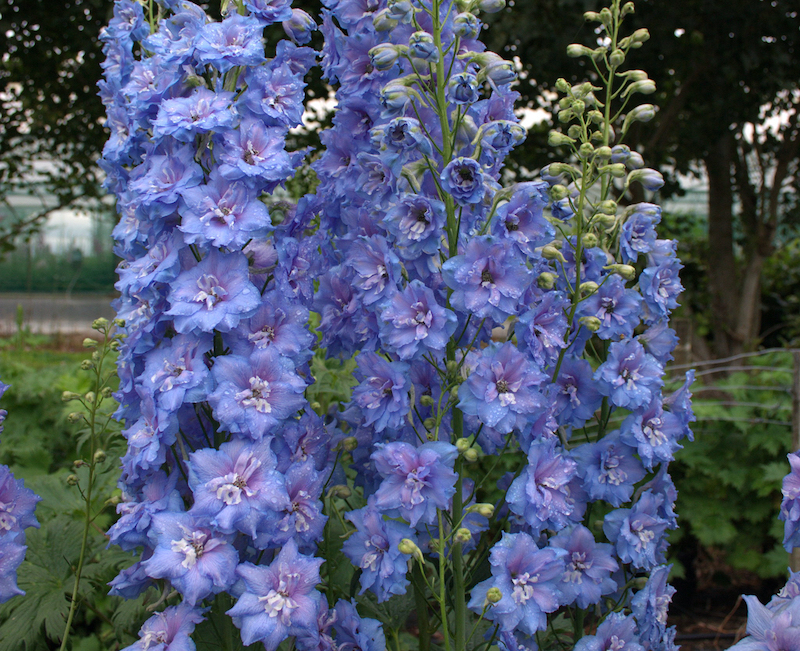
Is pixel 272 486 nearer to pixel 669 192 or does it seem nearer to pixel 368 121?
pixel 368 121

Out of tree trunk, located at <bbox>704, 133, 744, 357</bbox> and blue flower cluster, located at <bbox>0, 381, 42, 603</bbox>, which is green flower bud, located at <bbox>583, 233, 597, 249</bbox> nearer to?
blue flower cluster, located at <bbox>0, 381, 42, 603</bbox>

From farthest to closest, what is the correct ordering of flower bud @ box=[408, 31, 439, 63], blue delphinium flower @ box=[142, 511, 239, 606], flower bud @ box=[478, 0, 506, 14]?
flower bud @ box=[478, 0, 506, 14]
flower bud @ box=[408, 31, 439, 63]
blue delphinium flower @ box=[142, 511, 239, 606]

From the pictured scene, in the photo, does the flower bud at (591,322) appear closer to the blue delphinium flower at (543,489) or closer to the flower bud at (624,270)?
the flower bud at (624,270)

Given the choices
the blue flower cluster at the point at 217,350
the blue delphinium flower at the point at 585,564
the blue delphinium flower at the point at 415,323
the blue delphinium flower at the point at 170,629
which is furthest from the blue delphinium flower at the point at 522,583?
the blue delphinium flower at the point at 170,629

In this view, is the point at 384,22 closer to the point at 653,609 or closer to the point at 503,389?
the point at 503,389

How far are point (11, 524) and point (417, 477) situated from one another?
2.53 ft

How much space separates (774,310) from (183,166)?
9.03 metres

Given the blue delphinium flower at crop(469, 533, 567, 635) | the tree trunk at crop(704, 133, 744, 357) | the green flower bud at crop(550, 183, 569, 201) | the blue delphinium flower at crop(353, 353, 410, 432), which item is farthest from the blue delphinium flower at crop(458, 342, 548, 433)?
the tree trunk at crop(704, 133, 744, 357)

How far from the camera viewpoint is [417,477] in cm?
117

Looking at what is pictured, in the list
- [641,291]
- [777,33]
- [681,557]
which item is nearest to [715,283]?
[777,33]

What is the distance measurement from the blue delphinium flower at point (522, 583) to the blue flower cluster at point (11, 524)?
2.73 feet

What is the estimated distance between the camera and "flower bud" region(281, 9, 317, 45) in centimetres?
145

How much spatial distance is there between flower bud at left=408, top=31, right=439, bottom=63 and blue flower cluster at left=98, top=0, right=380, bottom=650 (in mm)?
266

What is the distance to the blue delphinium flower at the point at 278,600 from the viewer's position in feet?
3.64
